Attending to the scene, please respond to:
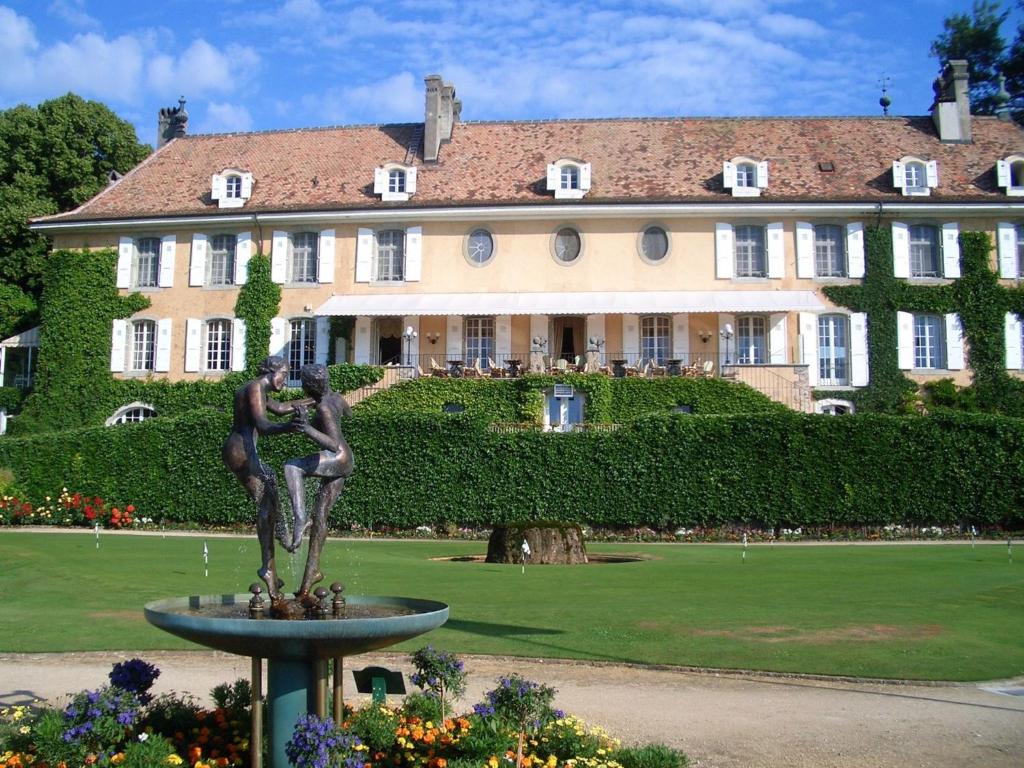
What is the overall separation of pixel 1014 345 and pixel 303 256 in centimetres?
2324

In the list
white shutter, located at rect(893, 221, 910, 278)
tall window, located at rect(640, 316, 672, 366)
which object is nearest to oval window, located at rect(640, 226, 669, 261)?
tall window, located at rect(640, 316, 672, 366)

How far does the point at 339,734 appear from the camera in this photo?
5.91 meters

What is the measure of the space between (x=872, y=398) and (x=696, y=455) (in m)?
8.99

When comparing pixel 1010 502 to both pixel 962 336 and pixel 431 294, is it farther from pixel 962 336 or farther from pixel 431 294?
pixel 431 294

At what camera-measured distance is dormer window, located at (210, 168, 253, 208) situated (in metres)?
35.0

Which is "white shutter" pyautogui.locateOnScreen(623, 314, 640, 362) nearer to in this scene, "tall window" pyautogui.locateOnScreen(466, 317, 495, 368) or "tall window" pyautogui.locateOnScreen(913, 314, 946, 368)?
"tall window" pyautogui.locateOnScreen(466, 317, 495, 368)

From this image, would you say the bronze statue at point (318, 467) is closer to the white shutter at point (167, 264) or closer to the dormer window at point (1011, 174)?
the white shutter at point (167, 264)

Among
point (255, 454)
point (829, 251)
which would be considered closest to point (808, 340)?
point (829, 251)

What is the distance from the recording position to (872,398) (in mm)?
31953

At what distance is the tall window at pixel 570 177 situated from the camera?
111ft

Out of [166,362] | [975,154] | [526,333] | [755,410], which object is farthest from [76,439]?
[975,154]

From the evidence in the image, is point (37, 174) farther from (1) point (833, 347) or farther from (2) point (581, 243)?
(1) point (833, 347)

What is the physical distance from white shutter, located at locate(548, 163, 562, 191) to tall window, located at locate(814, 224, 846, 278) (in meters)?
8.53


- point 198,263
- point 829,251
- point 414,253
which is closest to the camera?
point 829,251
